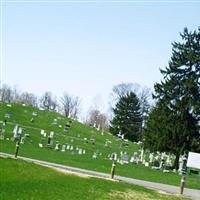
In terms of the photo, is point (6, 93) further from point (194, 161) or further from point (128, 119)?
point (194, 161)

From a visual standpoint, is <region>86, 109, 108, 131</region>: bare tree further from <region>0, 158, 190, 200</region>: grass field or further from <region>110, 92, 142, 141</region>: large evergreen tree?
<region>0, 158, 190, 200</region>: grass field

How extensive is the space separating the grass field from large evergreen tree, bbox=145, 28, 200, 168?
2679 centimetres

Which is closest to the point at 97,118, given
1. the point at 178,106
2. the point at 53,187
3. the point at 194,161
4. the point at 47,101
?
the point at 47,101

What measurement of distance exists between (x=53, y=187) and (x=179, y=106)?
108ft

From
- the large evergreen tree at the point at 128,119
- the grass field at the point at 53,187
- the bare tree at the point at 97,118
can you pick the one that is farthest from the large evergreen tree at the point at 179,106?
the bare tree at the point at 97,118

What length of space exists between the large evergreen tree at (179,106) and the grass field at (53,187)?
1055 inches

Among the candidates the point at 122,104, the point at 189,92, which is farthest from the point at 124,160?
the point at 122,104

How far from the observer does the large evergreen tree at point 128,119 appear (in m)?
86.1

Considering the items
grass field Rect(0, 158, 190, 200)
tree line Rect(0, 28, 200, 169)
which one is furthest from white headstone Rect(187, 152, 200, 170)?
tree line Rect(0, 28, 200, 169)

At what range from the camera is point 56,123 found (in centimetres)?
6197

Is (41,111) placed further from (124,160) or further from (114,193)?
(114,193)

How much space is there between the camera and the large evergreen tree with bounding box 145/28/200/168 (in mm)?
47750

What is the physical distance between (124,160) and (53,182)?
24353mm

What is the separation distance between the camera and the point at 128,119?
8881 centimetres
